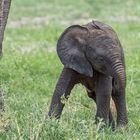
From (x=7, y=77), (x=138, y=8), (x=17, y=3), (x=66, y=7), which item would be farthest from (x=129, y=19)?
(x=7, y=77)

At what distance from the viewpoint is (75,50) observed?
24.5 feet

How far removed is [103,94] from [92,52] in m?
0.52

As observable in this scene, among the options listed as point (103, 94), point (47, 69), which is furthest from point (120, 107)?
point (47, 69)

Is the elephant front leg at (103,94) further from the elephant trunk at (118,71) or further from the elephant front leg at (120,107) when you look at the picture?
the elephant trunk at (118,71)

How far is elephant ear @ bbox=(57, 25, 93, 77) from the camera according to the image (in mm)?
7379

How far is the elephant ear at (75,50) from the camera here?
291 inches

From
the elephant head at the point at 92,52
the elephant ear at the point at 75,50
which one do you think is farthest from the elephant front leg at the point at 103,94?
the elephant ear at the point at 75,50

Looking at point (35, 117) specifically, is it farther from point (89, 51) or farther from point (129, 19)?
point (129, 19)

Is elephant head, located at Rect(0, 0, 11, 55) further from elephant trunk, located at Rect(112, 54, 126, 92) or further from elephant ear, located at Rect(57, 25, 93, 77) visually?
elephant trunk, located at Rect(112, 54, 126, 92)

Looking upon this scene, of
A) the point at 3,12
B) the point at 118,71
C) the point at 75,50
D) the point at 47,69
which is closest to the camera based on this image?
the point at 118,71

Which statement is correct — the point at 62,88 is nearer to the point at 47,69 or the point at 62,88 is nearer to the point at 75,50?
the point at 75,50

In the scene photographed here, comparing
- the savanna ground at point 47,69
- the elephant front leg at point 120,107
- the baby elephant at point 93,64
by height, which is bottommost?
the savanna ground at point 47,69

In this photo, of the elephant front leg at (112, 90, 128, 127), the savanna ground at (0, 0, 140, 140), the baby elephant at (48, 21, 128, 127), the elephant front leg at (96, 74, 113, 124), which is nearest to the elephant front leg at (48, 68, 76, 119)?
the baby elephant at (48, 21, 128, 127)

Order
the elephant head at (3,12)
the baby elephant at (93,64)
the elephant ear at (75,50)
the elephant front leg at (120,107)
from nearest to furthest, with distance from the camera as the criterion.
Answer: the baby elephant at (93,64), the elephant ear at (75,50), the elephant head at (3,12), the elephant front leg at (120,107)
